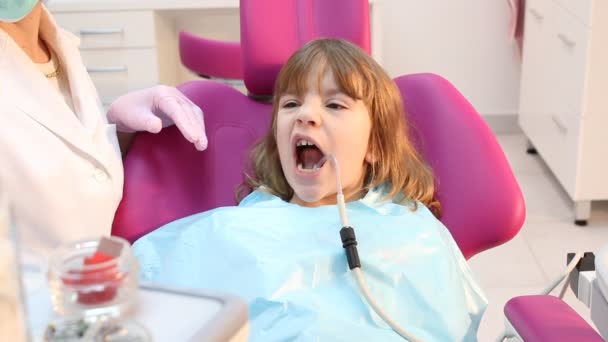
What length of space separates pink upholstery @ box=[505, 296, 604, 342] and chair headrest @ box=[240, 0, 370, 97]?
743mm

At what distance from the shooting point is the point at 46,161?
1415mm

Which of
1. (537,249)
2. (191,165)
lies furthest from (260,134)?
(537,249)

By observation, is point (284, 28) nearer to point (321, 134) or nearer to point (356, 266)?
point (321, 134)

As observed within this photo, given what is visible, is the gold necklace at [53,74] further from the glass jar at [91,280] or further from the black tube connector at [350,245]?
the glass jar at [91,280]

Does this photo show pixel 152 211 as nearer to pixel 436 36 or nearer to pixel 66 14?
pixel 66 14

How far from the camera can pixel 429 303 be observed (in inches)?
57.9

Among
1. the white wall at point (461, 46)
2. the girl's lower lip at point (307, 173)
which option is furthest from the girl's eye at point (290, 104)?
the white wall at point (461, 46)

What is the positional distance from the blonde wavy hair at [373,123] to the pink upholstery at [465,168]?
4 cm

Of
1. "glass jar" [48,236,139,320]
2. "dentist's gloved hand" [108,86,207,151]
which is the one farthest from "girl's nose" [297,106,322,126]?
"glass jar" [48,236,139,320]

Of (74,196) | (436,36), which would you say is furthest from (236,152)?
(436,36)

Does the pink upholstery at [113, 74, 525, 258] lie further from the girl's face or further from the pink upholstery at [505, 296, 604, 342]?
the pink upholstery at [505, 296, 604, 342]

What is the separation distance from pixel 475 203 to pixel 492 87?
→ 218cm

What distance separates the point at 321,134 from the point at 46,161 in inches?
18.2

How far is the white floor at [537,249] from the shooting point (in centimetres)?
252
